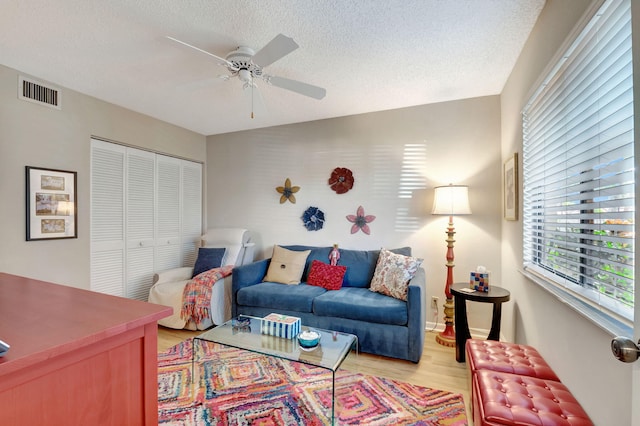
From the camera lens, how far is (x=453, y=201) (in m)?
2.92

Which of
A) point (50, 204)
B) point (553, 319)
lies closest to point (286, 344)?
point (553, 319)

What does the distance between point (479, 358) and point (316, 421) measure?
1038 millimetres

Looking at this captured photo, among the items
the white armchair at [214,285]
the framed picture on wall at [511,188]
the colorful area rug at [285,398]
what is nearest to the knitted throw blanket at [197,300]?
the white armchair at [214,285]

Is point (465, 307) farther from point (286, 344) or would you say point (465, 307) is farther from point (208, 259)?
point (208, 259)

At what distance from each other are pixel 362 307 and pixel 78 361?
2.15 metres

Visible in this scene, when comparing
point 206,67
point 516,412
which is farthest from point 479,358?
point 206,67

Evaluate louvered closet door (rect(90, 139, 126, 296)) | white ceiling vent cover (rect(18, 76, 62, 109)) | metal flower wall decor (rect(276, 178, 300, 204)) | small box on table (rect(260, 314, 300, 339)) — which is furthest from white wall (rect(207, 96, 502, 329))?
→ white ceiling vent cover (rect(18, 76, 62, 109))

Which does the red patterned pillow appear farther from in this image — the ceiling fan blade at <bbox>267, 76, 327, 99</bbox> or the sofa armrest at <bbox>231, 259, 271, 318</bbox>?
the ceiling fan blade at <bbox>267, 76, 327, 99</bbox>

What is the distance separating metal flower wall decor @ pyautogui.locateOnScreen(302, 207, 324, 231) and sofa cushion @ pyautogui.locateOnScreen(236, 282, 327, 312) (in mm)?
837

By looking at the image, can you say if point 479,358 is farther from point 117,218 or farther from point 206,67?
point 117,218

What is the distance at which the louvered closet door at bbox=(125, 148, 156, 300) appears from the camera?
11.5 ft

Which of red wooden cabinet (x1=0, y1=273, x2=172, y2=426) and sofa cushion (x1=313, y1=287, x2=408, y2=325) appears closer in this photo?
red wooden cabinet (x1=0, y1=273, x2=172, y2=426)

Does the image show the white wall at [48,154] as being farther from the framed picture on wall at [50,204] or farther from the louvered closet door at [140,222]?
the louvered closet door at [140,222]

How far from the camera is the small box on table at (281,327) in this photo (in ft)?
7.17
